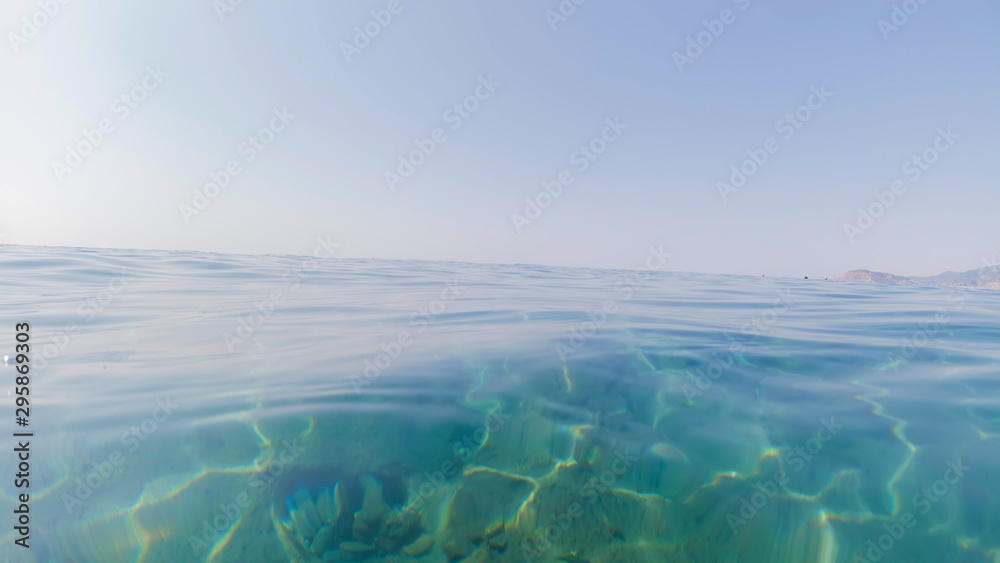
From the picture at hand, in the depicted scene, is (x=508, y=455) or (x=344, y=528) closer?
(x=344, y=528)

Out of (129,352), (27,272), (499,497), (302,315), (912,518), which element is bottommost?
(912,518)

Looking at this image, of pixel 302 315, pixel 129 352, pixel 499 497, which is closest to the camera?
pixel 499 497

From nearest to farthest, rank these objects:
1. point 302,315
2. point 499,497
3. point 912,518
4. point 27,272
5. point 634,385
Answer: point 912,518 < point 499,497 < point 634,385 < point 302,315 < point 27,272

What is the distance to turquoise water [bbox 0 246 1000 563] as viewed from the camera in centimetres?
214

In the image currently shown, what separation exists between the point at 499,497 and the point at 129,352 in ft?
12.8

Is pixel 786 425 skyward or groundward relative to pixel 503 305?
groundward

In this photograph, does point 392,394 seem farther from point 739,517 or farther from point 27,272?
point 27,272

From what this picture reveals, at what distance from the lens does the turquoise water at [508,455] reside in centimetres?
214

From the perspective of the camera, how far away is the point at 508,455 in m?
2.51

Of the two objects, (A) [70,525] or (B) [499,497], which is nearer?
(A) [70,525]

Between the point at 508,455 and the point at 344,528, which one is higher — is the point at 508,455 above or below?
above

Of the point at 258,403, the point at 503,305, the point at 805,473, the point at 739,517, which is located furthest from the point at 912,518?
the point at 503,305

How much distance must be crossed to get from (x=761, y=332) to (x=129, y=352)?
6.72 meters

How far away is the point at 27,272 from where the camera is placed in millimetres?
10125
